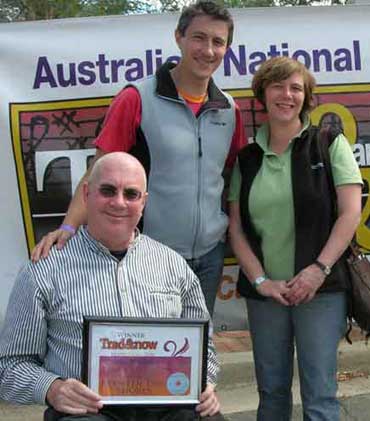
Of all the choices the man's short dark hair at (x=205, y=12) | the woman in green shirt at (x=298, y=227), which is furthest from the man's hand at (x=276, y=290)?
the man's short dark hair at (x=205, y=12)

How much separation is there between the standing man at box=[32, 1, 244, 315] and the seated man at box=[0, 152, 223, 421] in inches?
17.7

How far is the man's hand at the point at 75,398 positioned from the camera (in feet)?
7.13

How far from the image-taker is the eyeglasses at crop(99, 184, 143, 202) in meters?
2.32

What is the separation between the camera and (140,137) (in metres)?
2.90

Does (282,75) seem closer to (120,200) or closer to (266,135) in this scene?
(266,135)

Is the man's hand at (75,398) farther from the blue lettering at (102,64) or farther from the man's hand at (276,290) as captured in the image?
the blue lettering at (102,64)

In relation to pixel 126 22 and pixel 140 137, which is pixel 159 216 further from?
pixel 126 22

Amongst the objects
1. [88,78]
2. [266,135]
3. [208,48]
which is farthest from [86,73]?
[266,135]

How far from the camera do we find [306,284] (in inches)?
109

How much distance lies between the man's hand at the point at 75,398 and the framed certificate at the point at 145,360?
1.1 inches

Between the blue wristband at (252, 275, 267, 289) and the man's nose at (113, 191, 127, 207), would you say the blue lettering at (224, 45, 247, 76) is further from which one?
the man's nose at (113, 191, 127, 207)

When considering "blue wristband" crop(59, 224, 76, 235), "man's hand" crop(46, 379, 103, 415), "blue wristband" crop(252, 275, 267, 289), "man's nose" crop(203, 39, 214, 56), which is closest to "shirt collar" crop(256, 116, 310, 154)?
"man's nose" crop(203, 39, 214, 56)

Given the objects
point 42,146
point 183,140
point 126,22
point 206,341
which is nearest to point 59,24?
point 126,22

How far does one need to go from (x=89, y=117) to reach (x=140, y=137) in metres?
0.75
